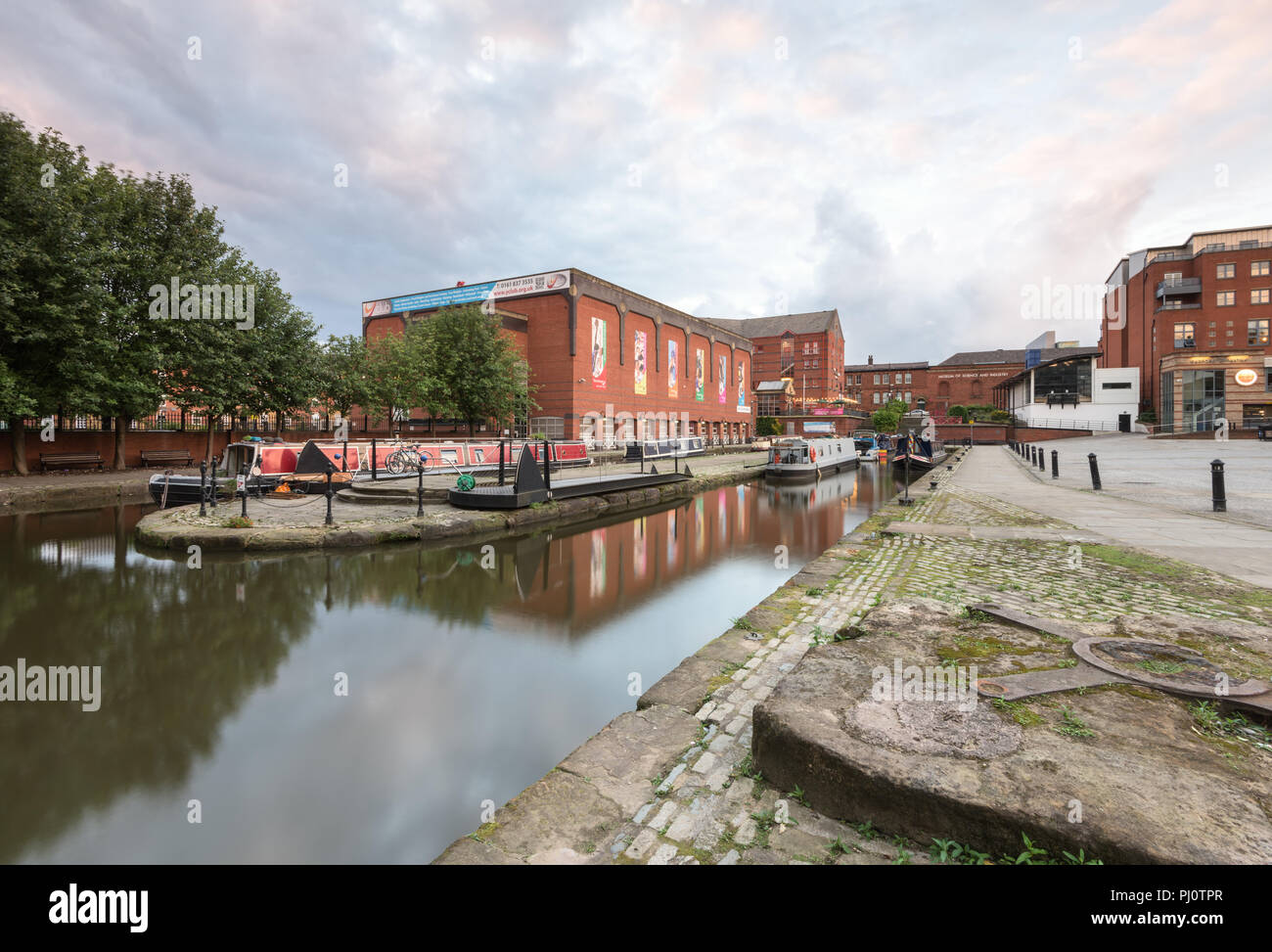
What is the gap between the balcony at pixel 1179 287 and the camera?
164ft

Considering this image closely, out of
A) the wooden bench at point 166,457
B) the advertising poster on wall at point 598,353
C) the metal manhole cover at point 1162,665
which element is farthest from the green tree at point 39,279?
the advertising poster on wall at point 598,353

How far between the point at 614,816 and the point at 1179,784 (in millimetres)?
2363

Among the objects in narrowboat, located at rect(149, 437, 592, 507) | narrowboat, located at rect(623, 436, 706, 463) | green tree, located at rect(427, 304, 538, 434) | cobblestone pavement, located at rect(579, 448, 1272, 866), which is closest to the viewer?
cobblestone pavement, located at rect(579, 448, 1272, 866)

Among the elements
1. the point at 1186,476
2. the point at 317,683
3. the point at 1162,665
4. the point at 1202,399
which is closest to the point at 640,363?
the point at 1186,476

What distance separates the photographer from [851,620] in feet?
17.9

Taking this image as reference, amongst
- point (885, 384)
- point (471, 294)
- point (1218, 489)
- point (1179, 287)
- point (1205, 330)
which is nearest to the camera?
point (1218, 489)

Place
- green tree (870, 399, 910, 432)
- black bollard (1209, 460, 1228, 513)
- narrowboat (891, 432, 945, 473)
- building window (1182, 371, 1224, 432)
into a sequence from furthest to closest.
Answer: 1. green tree (870, 399, 910, 432)
2. building window (1182, 371, 1224, 432)
3. narrowboat (891, 432, 945, 473)
4. black bollard (1209, 460, 1228, 513)

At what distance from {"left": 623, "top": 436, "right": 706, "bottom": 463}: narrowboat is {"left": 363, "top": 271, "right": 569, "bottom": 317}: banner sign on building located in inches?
530

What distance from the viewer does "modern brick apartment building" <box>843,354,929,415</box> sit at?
93938 millimetres

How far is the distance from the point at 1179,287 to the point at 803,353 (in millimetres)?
42239

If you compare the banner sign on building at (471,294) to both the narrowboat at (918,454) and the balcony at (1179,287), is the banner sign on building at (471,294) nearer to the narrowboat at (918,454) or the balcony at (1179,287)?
the narrowboat at (918,454)

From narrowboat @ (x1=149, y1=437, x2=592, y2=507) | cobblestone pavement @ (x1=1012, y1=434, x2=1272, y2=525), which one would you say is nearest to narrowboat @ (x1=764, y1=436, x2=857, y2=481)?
cobblestone pavement @ (x1=1012, y1=434, x2=1272, y2=525)

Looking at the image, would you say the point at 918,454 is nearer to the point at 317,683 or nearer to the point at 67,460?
the point at 317,683

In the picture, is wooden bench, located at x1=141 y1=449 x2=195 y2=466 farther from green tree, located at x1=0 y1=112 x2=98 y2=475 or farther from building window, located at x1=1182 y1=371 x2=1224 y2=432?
building window, located at x1=1182 y1=371 x2=1224 y2=432
